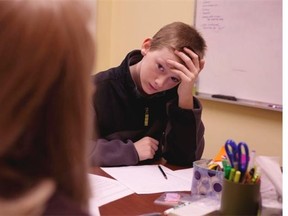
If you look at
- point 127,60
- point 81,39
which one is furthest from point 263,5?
point 81,39

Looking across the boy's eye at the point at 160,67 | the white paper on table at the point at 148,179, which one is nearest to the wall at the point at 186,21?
the boy's eye at the point at 160,67

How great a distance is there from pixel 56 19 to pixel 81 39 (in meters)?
0.04

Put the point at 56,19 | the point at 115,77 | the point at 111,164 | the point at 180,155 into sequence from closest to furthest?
the point at 56,19, the point at 111,164, the point at 180,155, the point at 115,77

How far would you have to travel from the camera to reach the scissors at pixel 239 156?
800 mm

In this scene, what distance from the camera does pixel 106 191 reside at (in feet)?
3.23

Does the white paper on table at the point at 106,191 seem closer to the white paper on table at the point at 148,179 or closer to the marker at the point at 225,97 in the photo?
the white paper on table at the point at 148,179

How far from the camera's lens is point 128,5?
266 cm

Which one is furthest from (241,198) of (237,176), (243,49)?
(243,49)

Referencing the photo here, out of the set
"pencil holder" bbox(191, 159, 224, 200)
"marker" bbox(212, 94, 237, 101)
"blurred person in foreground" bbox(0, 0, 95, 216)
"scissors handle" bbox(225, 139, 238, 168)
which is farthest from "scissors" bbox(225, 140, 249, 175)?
"marker" bbox(212, 94, 237, 101)

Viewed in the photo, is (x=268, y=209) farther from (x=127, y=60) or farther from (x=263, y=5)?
(x=263, y=5)

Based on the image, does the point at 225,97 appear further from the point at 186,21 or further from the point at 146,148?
the point at 146,148

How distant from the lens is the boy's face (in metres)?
1.30

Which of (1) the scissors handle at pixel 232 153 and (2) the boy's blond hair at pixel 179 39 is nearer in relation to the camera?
(1) the scissors handle at pixel 232 153

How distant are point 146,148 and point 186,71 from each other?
30 cm
